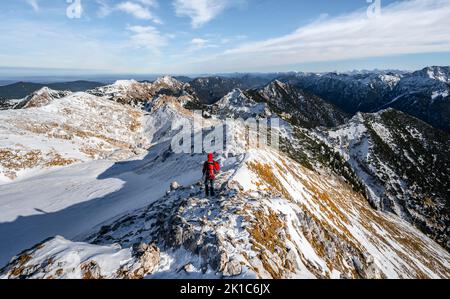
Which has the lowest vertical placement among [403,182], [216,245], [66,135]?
[403,182]

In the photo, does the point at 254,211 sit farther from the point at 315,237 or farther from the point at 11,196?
the point at 11,196

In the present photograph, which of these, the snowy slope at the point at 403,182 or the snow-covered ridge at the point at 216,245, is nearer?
the snow-covered ridge at the point at 216,245

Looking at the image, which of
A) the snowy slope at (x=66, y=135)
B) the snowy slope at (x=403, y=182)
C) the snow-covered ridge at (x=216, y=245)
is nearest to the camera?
the snow-covered ridge at (x=216, y=245)

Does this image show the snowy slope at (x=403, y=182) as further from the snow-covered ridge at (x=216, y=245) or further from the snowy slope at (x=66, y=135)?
the snow-covered ridge at (x=216, y=245)

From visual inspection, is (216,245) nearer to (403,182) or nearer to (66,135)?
(66,135)

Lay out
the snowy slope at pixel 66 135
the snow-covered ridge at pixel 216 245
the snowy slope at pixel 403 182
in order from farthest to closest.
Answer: the snowy slope at pixel 403 182
the snowy slope at pixel 66 135
the snow-covered ridge at pixel 216 245

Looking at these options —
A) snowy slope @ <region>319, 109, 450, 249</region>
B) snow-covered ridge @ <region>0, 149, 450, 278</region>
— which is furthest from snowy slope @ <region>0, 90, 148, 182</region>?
snowy slope @ <region>319, 109, 450, 249</region>

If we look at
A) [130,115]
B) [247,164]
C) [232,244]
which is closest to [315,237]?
[232,244]

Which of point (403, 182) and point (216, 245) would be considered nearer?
point (216, 245)

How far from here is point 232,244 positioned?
18.8 m

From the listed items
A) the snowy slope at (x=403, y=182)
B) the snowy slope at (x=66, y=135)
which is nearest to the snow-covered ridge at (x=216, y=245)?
the snowy slope at (x=66, y=135)

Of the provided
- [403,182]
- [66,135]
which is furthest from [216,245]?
[403,182]

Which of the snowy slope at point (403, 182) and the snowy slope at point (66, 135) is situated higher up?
the snowy slope at point (66, 135)
